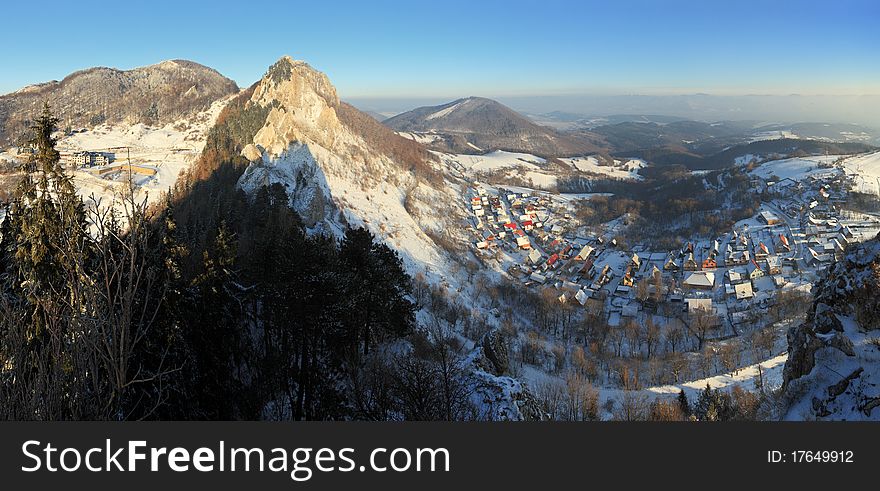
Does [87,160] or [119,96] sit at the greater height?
[119,96]

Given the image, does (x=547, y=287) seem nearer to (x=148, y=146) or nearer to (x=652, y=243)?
(x=652, y=243)

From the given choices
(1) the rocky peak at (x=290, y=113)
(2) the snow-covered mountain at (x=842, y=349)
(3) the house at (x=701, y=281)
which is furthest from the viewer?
(3) the house at (x=701, y=281)

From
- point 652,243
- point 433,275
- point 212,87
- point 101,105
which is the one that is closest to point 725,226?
point 652,243

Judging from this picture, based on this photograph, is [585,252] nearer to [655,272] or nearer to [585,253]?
[585,253]

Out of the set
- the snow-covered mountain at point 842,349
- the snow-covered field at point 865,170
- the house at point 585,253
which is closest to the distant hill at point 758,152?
the snow-covered field at point 865,170

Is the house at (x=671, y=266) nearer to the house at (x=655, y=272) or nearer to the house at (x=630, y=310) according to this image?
the house at (x=655, y=272)

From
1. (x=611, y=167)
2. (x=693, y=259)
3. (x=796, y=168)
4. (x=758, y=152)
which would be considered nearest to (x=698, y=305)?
(x=693, y=259)
